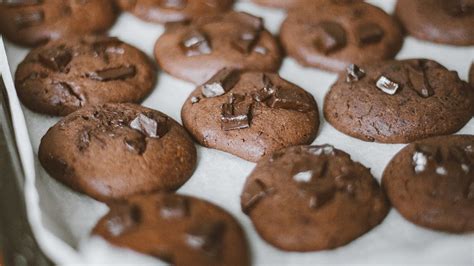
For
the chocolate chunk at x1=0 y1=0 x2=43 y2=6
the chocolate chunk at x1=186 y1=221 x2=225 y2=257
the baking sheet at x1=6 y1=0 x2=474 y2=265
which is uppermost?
the chocolate chunk at x1=0 y1=0 x2=43 y2=6

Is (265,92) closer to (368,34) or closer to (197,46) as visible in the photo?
(197,46)

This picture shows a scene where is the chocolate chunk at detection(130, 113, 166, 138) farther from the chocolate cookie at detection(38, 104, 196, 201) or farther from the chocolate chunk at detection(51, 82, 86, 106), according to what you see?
the chocolate chunk at detection(51, 82, 86, 106)

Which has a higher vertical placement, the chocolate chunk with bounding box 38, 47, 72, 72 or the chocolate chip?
the chocolate chunk with bounding box 38, 47, 72, 72

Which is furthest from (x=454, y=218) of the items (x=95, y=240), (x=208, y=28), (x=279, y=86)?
(x=208, y=28)

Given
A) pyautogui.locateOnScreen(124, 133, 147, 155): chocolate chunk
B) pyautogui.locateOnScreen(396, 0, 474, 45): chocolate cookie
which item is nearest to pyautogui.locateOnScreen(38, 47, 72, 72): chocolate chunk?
pyautogui.locateOnScreen(124, 133, 147, 155): chocolate chunk

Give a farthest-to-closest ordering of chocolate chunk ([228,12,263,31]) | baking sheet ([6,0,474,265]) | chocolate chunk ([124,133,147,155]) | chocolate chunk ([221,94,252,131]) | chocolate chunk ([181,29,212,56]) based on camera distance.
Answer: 1. chocolate chunk ([228,12,263,31])
2. chocolate chunk ([181,29,212,56])
3. chocolate chunk ([221,94,252,131])
4. chocolate chunk ([124,133,147,155])
5. baking sheet ([6,0,474,265])

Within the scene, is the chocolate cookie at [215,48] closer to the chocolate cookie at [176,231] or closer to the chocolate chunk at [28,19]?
the chocolate chunk at [28,19]

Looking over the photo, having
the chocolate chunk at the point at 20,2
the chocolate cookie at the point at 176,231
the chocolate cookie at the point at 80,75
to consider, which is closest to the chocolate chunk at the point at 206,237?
the chocolate cookie at the point at 176,231
